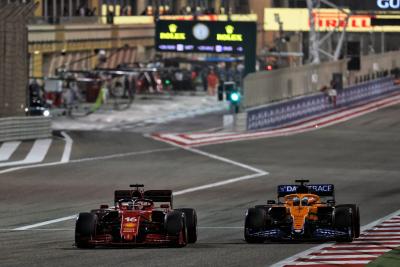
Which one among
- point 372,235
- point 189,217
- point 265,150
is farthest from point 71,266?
point 265,150

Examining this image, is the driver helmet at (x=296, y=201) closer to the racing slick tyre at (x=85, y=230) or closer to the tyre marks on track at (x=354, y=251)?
the tyre marks on track at (x=354, y=251)

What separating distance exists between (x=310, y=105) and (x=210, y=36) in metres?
13.0

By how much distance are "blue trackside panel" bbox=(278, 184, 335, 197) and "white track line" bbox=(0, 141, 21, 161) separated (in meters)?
24.0

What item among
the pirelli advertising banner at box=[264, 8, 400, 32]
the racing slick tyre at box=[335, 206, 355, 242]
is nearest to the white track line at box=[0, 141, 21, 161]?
the racing slick tyre at box=[335, 206, 355, 242]

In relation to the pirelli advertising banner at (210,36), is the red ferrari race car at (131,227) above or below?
below

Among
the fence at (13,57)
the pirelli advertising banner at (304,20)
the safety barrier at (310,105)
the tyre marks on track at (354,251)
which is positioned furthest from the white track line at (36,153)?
the pirelli advertising banner at (304,20)

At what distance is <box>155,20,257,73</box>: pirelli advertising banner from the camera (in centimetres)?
5934

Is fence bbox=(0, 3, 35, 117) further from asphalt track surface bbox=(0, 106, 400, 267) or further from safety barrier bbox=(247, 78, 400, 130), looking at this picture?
safety barrier bbox=(247, 78, 400, 130)

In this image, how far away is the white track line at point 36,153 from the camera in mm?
45375

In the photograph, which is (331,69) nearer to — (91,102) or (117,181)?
(91,102)

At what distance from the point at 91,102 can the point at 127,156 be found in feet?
91.2

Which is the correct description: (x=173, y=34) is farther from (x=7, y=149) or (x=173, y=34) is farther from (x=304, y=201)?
(x=304, y=201)

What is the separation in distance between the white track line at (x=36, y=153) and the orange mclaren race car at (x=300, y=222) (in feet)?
73.1

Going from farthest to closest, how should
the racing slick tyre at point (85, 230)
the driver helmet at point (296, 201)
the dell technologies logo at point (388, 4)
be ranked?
1. the dell technologies logo at point (388, 4)
2. the driver helmet at point (296, 201)
3. the racing slick tyre at point (85, 230)
